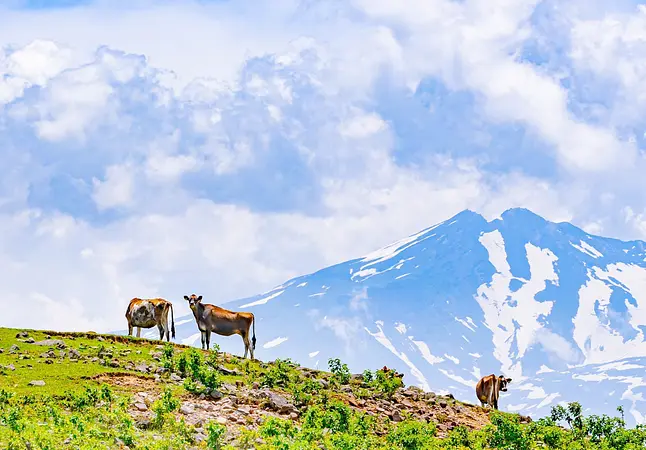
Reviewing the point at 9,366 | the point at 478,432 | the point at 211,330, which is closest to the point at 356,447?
the point at 478,432

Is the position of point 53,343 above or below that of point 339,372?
above

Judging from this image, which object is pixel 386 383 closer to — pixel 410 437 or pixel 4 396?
pixel 410 437

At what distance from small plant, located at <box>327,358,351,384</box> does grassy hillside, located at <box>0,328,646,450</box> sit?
6 cm

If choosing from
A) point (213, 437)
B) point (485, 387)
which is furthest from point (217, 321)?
point (213, 437)

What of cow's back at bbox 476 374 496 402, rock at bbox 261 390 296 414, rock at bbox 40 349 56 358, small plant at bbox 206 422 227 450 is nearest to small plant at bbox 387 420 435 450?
rock at bbox 261 390 296 414

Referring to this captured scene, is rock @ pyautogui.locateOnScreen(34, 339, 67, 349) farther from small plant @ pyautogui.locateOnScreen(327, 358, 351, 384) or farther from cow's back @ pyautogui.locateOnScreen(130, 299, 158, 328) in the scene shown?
small plant @ pyautogui.locateOnScreen(327, 358, 351, 384)

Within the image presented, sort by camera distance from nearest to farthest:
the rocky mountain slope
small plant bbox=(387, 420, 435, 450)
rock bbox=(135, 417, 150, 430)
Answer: the rocky mountain slope → rock bbox=(135, 417, 150, 430) → small plant bbox=(387, 420, 435, 450)

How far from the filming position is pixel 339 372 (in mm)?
39688

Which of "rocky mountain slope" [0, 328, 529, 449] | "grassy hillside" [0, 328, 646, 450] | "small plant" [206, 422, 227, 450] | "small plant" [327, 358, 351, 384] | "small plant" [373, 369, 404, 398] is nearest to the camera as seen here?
"small plant" [206, 422, 227, 450]

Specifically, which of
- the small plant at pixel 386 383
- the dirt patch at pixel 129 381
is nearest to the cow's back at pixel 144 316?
the small plant at pixel 386 383

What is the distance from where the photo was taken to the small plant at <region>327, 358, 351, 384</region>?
3909cm

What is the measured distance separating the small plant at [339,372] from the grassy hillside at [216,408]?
6 centimetres

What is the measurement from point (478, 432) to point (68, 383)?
42.0ft

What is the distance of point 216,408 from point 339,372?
36.9 ft
